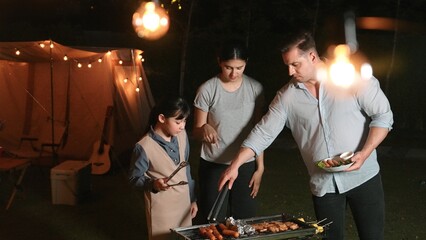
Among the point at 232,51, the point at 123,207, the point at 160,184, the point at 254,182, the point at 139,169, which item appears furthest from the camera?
the point at 123,207

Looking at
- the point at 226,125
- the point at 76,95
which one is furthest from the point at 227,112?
the point at 76,95

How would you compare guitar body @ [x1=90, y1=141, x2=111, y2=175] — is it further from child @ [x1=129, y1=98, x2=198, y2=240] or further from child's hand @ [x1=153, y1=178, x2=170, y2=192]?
child's hand @ [x1=153, y1=178, x2=170, y2=192]

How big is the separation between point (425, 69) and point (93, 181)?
8.46 metres

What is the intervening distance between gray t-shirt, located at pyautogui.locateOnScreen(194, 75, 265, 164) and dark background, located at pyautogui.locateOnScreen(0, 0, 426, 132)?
8.68 metres

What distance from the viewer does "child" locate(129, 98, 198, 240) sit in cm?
351

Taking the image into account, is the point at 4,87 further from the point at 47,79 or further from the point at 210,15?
the point at 210,15

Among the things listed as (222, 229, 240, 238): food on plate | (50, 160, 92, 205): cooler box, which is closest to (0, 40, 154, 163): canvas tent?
(50, 160, 92, 205): cooler box

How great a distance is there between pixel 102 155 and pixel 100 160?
0.28ft

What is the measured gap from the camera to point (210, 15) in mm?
14906

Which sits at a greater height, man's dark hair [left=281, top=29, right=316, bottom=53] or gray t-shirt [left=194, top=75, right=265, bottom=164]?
man's dark hair [left=281, top=29, right=316, bottom=53]

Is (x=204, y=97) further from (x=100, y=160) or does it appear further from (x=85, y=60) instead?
(x=85, y=60)

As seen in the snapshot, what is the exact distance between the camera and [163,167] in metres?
3.57

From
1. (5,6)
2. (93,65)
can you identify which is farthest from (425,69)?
(5,6)

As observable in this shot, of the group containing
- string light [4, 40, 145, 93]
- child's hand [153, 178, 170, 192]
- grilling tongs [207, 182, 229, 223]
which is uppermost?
string light [4, 40, 145, 93]
